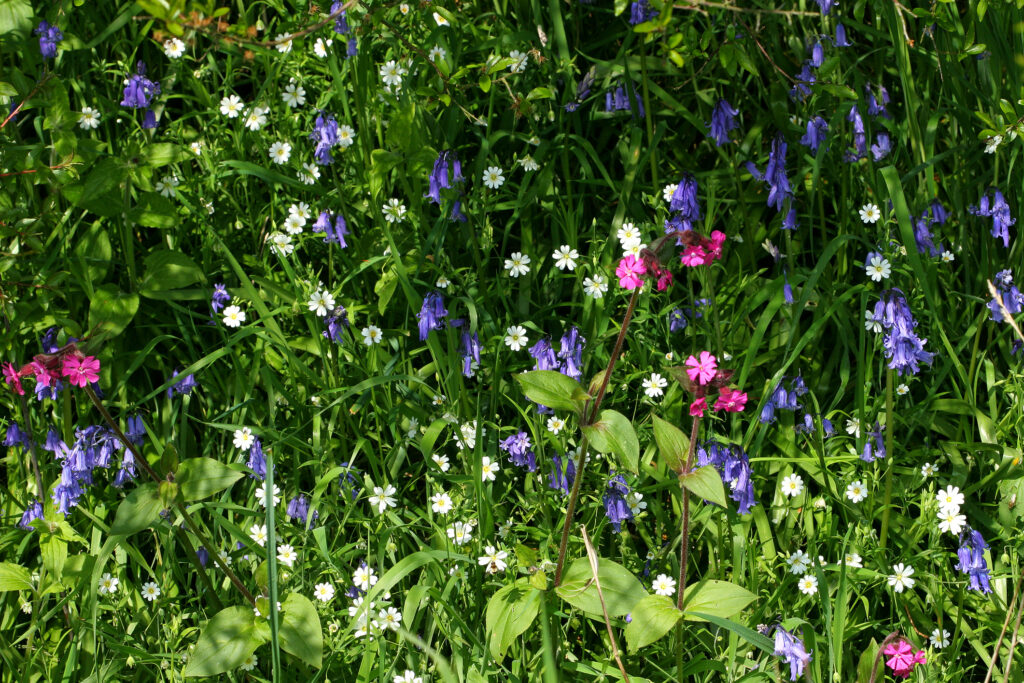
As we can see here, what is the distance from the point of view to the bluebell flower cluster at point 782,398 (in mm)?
3094

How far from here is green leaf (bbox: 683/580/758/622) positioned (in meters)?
2.37

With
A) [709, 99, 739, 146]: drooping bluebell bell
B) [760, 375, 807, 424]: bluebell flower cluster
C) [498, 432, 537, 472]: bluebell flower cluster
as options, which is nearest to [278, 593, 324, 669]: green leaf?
[498, 432, 537, 472]: bluebell flower cluster

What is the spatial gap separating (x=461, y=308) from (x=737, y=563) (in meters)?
1.36

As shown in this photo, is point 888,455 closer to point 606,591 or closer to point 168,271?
point 606,591

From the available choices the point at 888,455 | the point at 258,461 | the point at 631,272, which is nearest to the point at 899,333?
the point at 888,455

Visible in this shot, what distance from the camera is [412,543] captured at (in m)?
3.05

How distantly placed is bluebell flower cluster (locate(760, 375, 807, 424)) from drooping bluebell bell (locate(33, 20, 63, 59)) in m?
3.01

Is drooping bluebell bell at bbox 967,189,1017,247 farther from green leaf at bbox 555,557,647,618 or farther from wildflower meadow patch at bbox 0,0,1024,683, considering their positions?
green leaf at bbox 555,557,647,618

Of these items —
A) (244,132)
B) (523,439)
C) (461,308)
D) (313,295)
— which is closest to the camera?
(523,439)

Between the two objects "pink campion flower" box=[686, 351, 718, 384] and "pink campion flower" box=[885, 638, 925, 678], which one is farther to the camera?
"pink campion flower" box=[885, 638, 925, 678]

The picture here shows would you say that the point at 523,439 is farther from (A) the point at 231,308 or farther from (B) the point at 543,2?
(B) the point at 543,2

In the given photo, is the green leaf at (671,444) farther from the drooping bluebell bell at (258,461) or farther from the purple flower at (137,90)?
the purple flower at (137,90)

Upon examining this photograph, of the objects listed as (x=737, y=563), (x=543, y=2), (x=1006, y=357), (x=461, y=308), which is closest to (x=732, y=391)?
(x=737, y=563)

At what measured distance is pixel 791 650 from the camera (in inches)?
98.7
